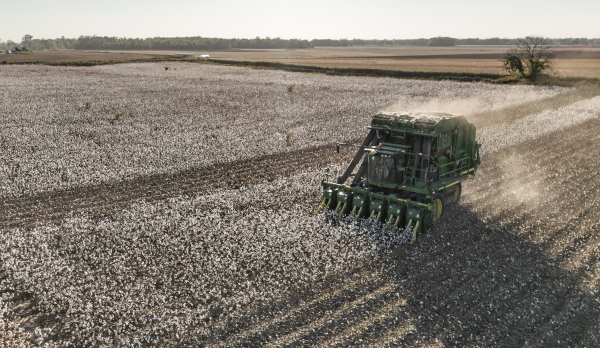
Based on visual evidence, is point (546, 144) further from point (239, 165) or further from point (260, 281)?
point (260, 281)

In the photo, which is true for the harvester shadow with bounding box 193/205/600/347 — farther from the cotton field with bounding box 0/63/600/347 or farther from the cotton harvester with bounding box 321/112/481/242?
the cotton harvester with bounding box 321/112/481/242

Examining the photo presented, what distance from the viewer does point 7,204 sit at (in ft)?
58.4

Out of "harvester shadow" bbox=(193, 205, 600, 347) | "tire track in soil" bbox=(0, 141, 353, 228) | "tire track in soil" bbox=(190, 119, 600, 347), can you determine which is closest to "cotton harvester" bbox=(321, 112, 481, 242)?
"tire track in soil" bbox=(190, 119, 600, 347)

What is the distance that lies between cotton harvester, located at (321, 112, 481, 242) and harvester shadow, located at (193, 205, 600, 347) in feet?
5.05

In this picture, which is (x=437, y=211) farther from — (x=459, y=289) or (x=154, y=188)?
(x=154, y=188)

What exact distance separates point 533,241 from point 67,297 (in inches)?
525

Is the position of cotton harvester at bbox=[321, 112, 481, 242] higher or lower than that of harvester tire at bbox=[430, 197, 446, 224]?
higher

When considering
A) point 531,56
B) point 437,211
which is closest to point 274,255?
point 437,211

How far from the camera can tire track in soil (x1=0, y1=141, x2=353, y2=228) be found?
1697 centimetres

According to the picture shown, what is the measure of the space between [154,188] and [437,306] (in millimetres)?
13252

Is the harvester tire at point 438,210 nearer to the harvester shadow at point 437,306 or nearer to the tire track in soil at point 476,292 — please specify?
the tire track in soil at point 476,292

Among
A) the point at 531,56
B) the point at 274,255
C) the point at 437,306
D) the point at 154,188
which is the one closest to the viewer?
the point at 437,306

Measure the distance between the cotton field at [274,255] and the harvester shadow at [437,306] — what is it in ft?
0.14

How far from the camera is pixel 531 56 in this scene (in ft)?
195
